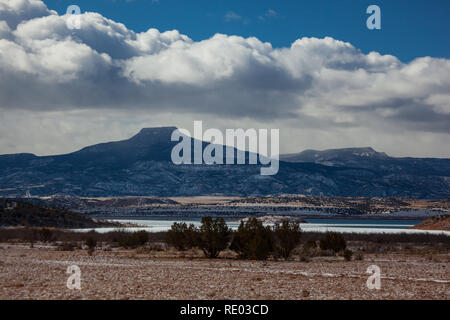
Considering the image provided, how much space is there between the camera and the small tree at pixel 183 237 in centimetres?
4208

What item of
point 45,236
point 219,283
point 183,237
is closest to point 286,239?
point 183,237

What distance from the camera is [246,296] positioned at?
18188mm

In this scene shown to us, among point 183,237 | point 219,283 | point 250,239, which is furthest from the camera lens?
point 183,237

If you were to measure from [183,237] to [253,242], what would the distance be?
7.93 metres

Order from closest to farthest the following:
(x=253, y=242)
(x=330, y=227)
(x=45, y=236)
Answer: (x=253, y=242) → (x=45, y=236) → (x=330, y=227)

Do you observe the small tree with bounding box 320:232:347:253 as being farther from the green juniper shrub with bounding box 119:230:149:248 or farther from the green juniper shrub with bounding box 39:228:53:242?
the green juniper shrub with bounding box 39:228:53:242

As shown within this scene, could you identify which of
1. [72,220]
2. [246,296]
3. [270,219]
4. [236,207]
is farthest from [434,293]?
[236,207]

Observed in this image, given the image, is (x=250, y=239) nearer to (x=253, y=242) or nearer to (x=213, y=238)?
(x=253, y=242)

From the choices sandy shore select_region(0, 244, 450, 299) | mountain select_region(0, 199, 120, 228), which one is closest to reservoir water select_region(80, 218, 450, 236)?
mountain select_region(0, 199, 120, 228)

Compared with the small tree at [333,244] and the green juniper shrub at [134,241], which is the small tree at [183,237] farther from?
the small tree at [333,244]

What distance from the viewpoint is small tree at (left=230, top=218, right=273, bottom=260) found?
37812 mm

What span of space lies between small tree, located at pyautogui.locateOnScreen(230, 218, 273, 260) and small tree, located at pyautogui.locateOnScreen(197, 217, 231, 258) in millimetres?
882

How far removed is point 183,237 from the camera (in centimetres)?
4394

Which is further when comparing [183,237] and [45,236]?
[45,236]
